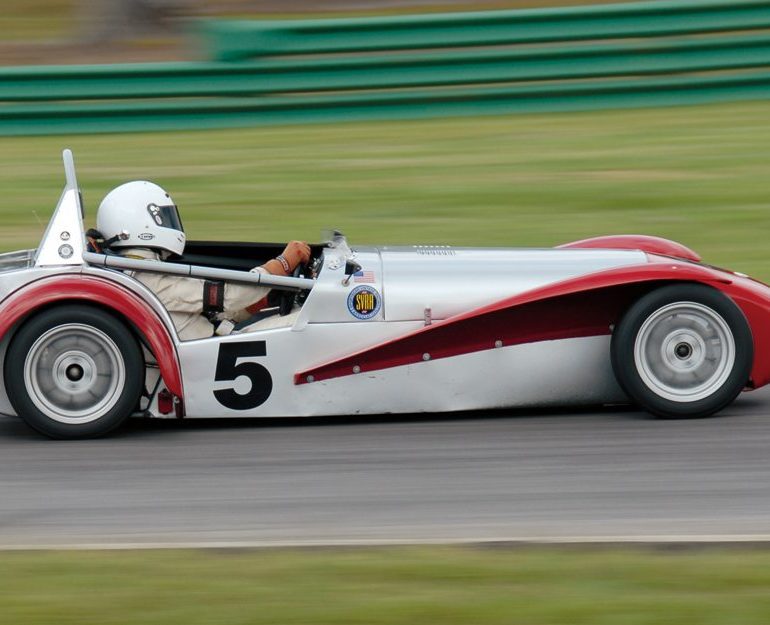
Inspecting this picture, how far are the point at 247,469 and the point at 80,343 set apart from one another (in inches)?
41.4

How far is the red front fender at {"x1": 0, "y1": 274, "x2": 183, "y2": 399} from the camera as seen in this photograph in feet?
19.4

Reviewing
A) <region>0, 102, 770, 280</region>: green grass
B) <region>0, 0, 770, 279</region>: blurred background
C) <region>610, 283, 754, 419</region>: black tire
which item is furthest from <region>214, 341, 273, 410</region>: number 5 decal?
<region>0, 0, 770, 279</region>: blurred background

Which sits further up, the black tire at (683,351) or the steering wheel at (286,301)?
the steering wheel at (286,301)

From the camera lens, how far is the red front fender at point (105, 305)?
5918mm

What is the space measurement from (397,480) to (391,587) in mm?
1303

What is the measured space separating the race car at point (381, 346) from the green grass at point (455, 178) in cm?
309

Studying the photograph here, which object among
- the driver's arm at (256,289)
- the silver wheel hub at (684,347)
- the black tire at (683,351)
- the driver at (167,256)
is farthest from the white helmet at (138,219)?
the silver wheel hub at (684,347)

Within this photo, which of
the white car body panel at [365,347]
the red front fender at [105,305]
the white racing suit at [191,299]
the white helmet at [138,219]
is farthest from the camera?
the white helmet at [138,219]

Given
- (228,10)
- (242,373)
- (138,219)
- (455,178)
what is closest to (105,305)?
(138,219)

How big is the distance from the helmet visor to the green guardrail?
6.74m

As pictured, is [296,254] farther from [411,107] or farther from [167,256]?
[411,107]

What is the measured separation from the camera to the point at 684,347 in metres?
5.98

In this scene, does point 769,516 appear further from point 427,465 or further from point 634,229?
point 634,229

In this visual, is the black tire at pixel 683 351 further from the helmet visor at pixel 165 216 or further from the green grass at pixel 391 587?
the helmet visor at pixel 165 216
